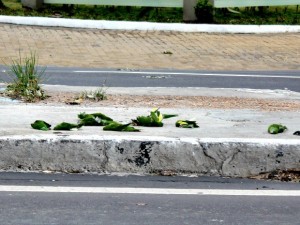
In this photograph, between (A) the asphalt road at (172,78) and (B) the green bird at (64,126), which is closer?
(B) the green bird at (64,126)

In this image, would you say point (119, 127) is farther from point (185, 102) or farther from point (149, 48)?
point (149, 48)

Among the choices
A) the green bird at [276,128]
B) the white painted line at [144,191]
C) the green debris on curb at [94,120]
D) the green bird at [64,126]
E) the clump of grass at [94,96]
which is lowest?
the clump of grass at [94,96]

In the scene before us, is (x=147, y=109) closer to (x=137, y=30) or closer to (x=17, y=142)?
(x=17, y=142)

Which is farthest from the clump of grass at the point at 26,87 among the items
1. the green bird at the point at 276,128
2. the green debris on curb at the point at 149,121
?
the green bird at the point at 276,128

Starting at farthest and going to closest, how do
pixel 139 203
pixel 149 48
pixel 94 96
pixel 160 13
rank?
pixel 160 13 → pixel 149 48 → pixel 94 96 → pixel 139 203

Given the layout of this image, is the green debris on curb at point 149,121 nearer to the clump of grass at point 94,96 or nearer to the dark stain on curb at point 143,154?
the dark stain on curb at point 143,154

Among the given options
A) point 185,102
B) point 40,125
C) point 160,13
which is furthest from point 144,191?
point 160,13

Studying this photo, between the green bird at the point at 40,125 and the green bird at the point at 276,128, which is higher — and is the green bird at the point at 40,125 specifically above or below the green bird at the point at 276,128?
above

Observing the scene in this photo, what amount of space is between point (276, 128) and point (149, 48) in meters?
12.4

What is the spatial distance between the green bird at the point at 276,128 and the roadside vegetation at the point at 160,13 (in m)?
15.1

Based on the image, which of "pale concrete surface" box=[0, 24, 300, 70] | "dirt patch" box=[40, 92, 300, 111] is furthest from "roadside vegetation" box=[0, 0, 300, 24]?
"dirt patch" box=[40, 92, 300, 111]

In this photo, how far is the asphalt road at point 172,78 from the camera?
13.6m

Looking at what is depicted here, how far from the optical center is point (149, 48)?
63.6 ft

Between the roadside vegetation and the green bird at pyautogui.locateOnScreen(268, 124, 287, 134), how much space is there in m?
15.1
